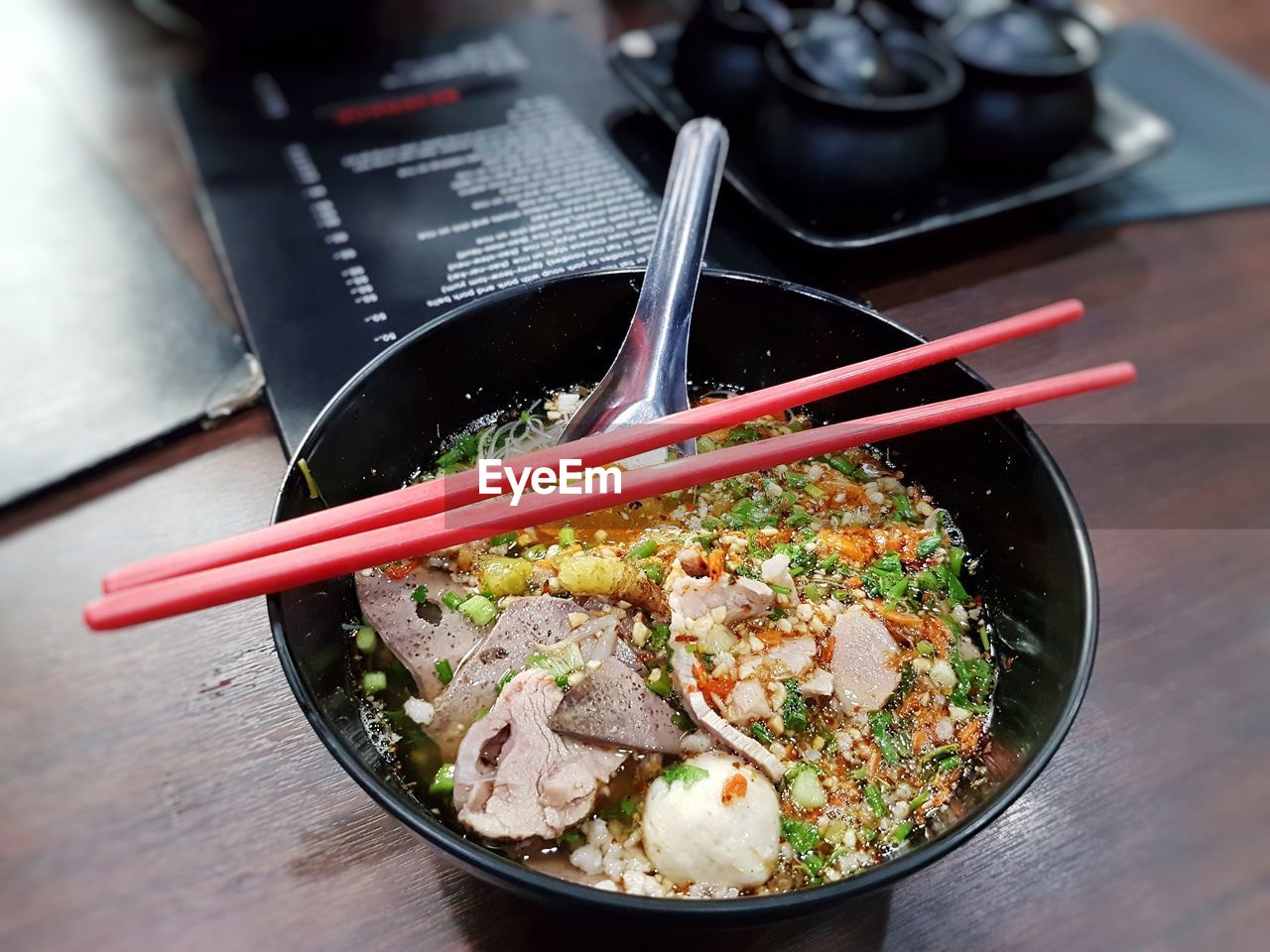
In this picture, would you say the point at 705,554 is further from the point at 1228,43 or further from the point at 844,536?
the point at 1228,43

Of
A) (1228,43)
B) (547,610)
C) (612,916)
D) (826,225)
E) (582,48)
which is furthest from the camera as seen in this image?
(1228,43)

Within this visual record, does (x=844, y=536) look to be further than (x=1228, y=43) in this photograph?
No

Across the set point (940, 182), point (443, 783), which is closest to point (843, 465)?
point (443, 783)

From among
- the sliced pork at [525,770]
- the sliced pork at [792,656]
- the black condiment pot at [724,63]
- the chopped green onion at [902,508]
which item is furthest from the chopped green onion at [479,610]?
the black condiment pot at [724,63]

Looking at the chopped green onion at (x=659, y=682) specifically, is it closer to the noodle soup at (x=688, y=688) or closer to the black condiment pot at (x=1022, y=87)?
the noodle soup at (x=688, y=688)

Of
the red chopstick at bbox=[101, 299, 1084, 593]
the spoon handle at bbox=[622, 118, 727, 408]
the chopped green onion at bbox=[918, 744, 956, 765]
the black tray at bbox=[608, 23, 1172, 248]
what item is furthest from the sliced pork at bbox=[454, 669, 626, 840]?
the black tray at bbox=[608, 23, 1172, 248]

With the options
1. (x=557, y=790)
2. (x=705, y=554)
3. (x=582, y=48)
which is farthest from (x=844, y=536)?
(x=582, y=48)

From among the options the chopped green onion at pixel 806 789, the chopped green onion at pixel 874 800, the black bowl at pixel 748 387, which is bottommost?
the chopped green onion at pixel 874 800
